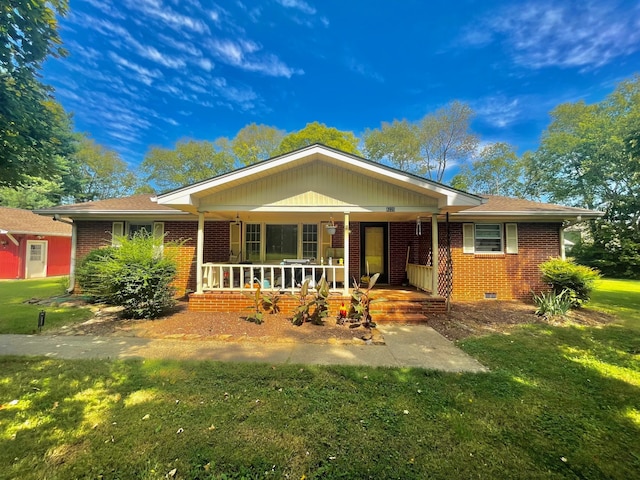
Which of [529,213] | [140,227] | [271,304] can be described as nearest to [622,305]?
[529,213]

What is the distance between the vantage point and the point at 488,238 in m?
9.75

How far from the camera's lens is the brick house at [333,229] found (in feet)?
24.9

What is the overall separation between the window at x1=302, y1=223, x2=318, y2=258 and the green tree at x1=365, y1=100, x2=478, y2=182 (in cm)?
2186

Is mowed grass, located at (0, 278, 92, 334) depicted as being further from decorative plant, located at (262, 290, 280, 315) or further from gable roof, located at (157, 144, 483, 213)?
decorative plant, located at (262, 290, 280, 315)

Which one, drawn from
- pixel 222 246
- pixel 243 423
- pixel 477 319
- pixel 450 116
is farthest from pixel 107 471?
pixel 450 116

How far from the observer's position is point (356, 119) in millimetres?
27391

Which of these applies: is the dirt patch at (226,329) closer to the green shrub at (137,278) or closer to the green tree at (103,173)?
the green shrub at (137,278)

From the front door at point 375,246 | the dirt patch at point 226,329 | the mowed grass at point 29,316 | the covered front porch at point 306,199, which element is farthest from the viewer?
the front door at point 375,246

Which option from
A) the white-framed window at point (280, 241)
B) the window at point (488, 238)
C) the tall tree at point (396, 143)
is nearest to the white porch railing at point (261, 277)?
the white-framed window at point (280, 241)

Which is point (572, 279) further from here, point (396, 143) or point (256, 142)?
point (256, 142)

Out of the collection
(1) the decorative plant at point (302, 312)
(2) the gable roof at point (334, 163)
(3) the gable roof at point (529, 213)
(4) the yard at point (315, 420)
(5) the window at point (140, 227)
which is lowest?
(4) the yard at point (315, 420)

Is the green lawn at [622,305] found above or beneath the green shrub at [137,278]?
beneath

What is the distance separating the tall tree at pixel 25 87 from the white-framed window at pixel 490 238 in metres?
11.7

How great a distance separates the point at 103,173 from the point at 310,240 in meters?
33.5
